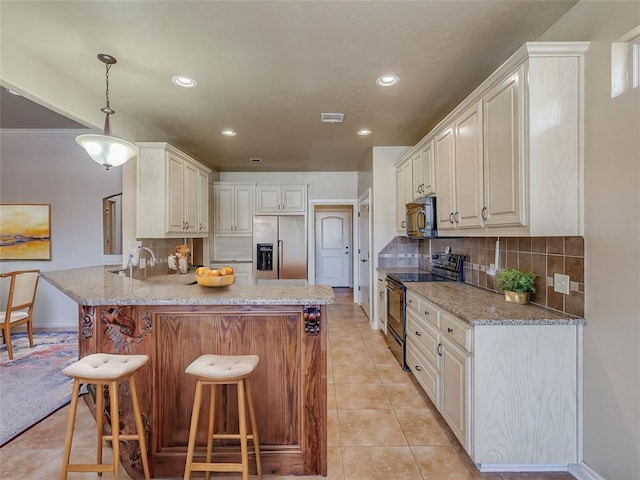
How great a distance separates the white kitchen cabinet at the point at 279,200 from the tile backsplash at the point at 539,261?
276 cm

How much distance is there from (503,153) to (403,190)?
6.69 ft

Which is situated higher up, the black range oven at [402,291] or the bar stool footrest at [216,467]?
the black range oven at [402,291]

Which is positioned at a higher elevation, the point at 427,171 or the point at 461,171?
the point at 427,171

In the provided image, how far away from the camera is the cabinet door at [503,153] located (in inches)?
65.6

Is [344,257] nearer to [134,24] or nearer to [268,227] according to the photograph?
[268,227]

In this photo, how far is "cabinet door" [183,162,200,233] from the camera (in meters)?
3.64

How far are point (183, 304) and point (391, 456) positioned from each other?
1.58 m

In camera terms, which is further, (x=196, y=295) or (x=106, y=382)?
(x=196, y=295)

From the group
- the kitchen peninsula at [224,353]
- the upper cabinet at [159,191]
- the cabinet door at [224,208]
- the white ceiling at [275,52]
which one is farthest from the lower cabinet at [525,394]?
the cabinet door at [224,208]

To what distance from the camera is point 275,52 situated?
2023mm

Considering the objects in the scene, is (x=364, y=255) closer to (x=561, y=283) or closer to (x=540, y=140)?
(x=561, y=283)

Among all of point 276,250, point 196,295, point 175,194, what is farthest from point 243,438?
point 276,250

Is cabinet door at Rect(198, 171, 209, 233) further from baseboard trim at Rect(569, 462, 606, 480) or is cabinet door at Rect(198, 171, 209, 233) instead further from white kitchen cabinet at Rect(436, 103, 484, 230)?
baseboard trim at Rect(569, 462, 606, 480)

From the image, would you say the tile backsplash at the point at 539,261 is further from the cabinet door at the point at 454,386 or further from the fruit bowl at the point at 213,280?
the fruit bowl at the point at 213,280
